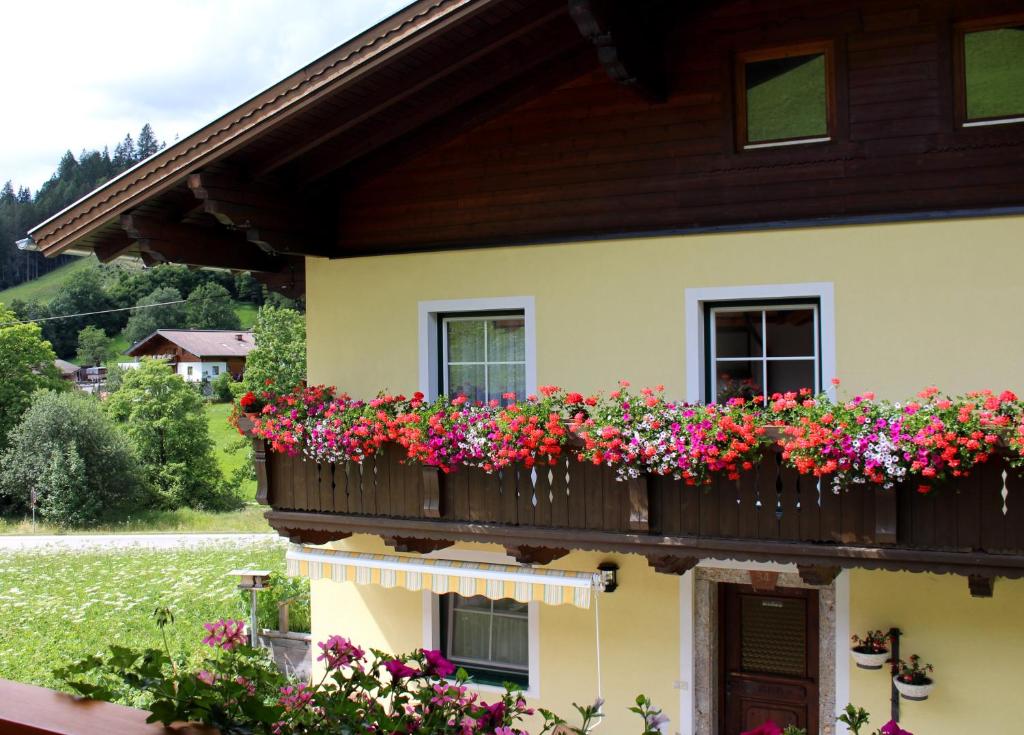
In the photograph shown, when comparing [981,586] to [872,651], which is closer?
[981,586]

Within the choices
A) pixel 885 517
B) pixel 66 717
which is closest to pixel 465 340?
pixel 885 517

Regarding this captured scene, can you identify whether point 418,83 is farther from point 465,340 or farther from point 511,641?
point 511,641

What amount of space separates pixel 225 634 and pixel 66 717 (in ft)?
5.27

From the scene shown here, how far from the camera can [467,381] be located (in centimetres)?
991

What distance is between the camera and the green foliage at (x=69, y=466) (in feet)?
138

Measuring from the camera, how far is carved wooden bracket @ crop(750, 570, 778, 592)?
28.8 feet

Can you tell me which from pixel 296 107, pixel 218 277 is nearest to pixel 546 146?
pixel 296 107

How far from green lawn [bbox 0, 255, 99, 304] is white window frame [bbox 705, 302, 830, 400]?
90.8 m

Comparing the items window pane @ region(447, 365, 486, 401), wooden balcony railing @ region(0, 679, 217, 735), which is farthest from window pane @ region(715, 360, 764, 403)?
wooden balcony railing @ region(0, 679, 217, 735)

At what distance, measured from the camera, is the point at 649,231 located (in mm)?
8867

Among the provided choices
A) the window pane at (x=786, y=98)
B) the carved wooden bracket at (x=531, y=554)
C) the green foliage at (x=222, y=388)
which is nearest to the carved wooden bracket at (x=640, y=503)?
the carved wooden bracket at (x=531, y=554)

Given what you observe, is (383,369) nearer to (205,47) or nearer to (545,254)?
(545,254)

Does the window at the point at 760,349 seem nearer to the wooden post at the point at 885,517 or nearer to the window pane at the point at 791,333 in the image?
the window pane at the point at 791,333

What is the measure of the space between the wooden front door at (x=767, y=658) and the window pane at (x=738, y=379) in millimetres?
1860
